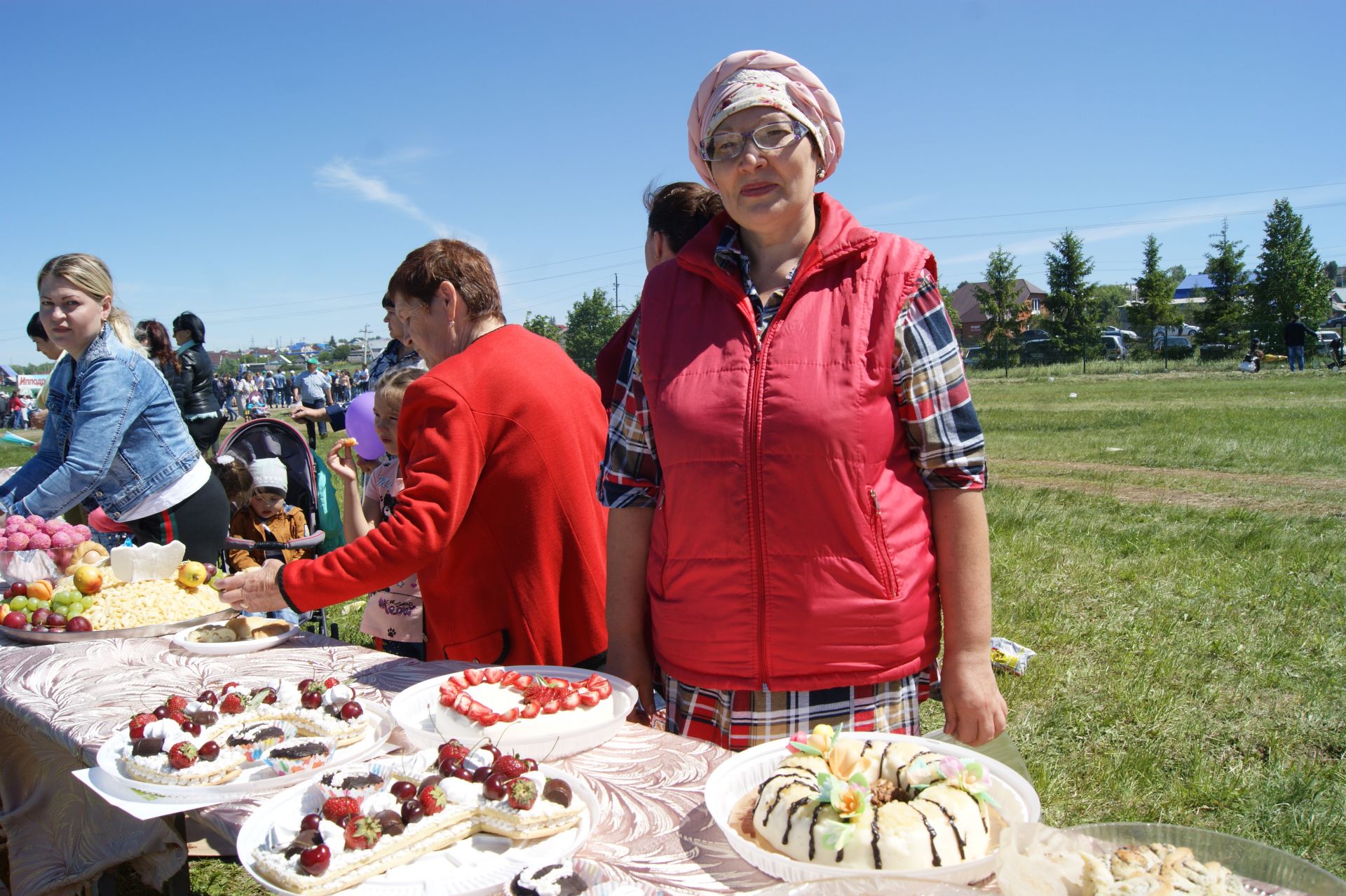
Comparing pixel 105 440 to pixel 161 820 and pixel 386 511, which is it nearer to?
pixel 386 511

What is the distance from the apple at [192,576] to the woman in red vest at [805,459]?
1.82 m

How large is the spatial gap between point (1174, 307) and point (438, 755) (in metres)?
49.5

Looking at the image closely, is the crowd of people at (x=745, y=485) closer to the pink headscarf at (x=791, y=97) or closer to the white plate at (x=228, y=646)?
the pink headscarf at (x=791, y=97)

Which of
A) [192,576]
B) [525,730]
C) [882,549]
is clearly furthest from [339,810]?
[192,576]

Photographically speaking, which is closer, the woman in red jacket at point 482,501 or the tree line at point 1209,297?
the woman in red jacket at point 482,501

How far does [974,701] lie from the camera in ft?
6.09

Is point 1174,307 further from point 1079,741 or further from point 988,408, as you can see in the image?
point 1079,741

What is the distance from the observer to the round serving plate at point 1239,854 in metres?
1.06

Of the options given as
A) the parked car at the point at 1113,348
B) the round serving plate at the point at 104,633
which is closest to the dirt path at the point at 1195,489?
the round serving plate at the point at 104,633

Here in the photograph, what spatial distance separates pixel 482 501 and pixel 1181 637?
15.1 ft

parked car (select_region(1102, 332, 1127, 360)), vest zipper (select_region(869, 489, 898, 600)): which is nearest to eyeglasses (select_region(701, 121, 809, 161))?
vest zipper (select_region(869, 489, 898, 600))

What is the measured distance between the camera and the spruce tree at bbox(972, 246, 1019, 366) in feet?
149

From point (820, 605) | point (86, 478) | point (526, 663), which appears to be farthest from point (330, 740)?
point (86, 478)

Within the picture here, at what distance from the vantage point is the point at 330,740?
71.2 inches
